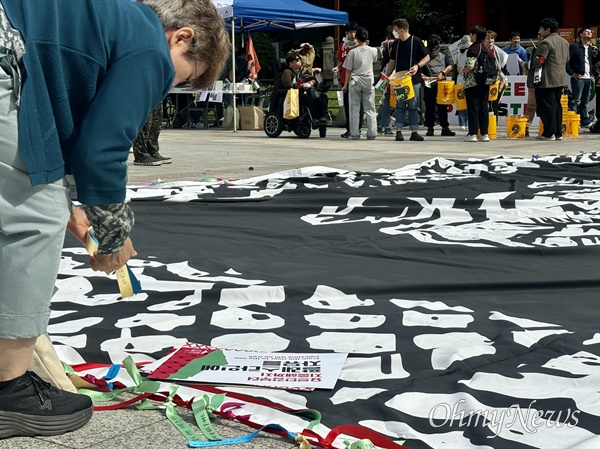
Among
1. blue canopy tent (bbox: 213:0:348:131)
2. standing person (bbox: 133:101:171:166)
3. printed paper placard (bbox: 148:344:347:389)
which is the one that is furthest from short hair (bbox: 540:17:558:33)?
printed paper placard (bbox: 148:344:347:389)

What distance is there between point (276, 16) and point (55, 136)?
1579cm

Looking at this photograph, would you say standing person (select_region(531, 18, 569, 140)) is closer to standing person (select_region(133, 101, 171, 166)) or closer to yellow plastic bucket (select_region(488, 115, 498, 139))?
yellow plastic bucket (select_region(488, 115, 498, 139))

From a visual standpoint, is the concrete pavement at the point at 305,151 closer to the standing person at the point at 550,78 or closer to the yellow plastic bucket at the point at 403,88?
the standing person at the point at 550,78

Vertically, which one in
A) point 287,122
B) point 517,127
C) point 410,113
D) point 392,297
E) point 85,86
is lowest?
point 392,297

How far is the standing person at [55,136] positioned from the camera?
2.19m

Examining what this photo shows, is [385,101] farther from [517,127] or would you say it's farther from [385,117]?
[517,127]

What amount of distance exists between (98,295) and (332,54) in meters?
21.0

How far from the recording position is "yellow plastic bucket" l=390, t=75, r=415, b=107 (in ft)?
43.6

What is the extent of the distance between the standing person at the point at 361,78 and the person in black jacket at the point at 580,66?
3601 mm

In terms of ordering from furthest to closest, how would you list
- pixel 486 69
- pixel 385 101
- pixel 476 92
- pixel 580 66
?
pixel 580 66
pixel 385 101
pixel 476 92
pixel 486 69

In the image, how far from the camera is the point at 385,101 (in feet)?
47.6

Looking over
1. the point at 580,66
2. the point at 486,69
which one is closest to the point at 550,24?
the point at 486,69

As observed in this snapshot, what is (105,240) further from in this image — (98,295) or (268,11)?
(268,11)

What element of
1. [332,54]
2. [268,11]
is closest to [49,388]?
[268,11]
